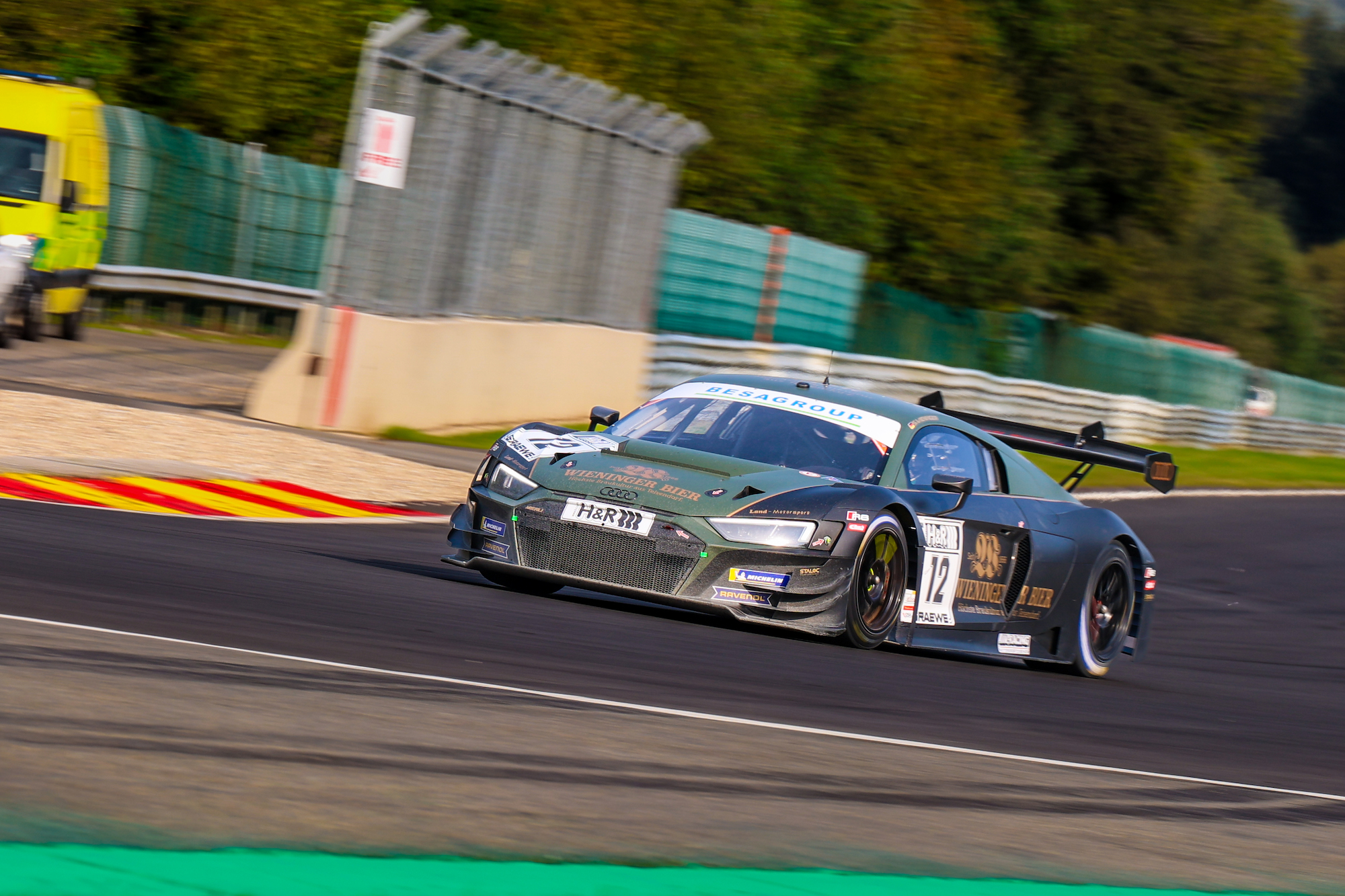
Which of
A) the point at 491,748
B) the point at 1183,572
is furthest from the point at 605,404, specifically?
the point at 491,748

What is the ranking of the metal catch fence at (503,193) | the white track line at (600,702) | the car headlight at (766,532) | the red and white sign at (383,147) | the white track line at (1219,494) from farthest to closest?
the white track line at (1219,494), the metal catch fence at (503,193), the red and white sign at (383,147), the car headlight at (766,532), the white track line at (600,702)

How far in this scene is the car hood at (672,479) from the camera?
26.4ft

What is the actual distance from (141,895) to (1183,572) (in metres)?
14.7

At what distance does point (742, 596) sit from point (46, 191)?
39.8 feet

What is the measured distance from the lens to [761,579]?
26.2 ft

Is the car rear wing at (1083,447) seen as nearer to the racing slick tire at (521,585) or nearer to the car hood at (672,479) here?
the car hood at (672,479)

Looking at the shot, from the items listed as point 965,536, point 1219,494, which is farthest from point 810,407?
point 1219,494

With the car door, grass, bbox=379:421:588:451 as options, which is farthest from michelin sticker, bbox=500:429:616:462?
grass, bbox=379:421:588:451

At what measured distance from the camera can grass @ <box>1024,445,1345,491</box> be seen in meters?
27.4

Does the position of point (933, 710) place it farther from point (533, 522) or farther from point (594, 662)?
point (533, 522)

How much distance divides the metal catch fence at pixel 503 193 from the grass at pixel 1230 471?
23.6ft

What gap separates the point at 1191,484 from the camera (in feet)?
93.3

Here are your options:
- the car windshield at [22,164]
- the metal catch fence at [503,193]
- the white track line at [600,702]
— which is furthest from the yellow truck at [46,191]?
the white track line at [600,702]

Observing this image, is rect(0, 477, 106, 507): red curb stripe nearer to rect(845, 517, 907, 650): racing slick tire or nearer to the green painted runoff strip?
rect(845, 517, 907, 650): racing slick tire
